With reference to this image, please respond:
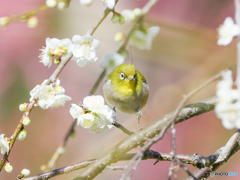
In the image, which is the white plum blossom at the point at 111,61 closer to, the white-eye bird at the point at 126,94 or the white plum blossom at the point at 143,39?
the white plum blossom at the point at 143,39

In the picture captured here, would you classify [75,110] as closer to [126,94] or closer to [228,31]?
[228,31]

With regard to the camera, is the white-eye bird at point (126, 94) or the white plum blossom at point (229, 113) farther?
the white-eye bird at point (126, 94)

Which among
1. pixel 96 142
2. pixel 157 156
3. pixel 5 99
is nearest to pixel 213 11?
pixel 96 142

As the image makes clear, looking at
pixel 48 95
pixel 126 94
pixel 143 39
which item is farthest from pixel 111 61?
pixel 126 94

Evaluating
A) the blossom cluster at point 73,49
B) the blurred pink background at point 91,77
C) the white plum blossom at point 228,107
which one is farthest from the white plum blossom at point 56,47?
the blurred pink background at point 91,77

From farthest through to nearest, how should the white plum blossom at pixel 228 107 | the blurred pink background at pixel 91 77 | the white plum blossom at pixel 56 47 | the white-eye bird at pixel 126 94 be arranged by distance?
the blurred pink background at pixel 91 77 → the white-eye bird at pixel 126 94 → the white plum blossom at pixel 56 47 → the white plum blossom at pixel 228 107

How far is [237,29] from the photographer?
1.57 ft

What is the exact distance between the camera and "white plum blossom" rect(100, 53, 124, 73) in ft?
1.67

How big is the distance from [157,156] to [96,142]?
1168 millimetres

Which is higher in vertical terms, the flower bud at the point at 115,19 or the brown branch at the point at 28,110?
the flower bud at the point at 115,19

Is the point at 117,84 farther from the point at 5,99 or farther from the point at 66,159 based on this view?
the point at 5,99

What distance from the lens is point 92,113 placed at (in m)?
0.69

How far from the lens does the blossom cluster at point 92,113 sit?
648 mm

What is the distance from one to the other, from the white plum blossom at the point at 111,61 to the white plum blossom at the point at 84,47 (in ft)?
0.28
